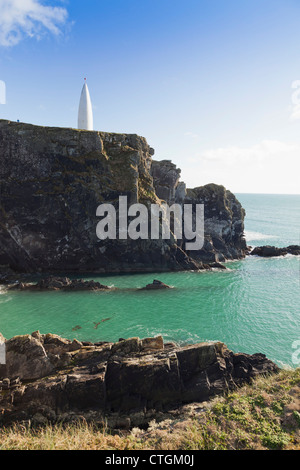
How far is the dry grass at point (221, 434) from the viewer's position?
27.3ft

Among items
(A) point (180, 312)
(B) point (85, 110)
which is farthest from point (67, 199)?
(B) point (85, 110)

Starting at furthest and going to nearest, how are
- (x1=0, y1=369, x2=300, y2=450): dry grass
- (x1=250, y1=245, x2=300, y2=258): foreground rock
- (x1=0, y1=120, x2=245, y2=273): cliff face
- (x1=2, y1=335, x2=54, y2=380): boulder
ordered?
(x1=250, y1=245, x2=300, y2=258): foreground rock < (x1=0, y1=120, x2=245, y2=273): cliff face < (x1=2, y1=335, x2=54, y2=380): boulder < (x1=0, y1=369, x2=300, y2=450): dry grass

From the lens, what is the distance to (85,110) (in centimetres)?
6750

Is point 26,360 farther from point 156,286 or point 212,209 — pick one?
point 212,209

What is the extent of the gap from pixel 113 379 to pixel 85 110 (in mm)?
68235

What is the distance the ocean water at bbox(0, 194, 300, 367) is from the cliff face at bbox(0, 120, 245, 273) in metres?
5.02

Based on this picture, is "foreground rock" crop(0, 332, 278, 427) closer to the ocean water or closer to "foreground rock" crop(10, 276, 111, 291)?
the ocean water

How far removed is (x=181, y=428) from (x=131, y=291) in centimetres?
2827

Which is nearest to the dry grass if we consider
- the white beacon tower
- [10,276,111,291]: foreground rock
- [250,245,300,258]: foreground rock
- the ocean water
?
the ocean water

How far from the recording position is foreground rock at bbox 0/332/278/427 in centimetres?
1441

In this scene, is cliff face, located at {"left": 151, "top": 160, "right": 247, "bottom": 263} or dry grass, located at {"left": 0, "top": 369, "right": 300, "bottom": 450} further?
cliff face, located at {"left": 151, "top": 160, "right": 247, "bottom": 263}

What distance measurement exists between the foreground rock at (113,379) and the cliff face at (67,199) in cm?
3127

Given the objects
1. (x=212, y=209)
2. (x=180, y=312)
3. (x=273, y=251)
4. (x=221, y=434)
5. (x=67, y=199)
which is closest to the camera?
(x=221, y=434)

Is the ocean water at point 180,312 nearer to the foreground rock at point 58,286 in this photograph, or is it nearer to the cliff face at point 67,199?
the foreground rock at point 58,286
